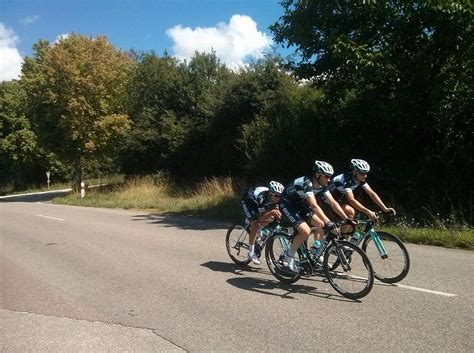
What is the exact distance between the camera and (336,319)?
18.1ft

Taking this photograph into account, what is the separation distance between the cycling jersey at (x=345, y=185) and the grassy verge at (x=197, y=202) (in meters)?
3.39

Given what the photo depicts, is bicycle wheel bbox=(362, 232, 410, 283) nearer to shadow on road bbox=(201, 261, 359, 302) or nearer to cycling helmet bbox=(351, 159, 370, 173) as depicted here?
shadow on road bbox=(201, 261, 359, 302)

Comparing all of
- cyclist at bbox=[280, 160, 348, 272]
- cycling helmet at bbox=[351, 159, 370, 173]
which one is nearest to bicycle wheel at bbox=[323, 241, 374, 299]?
cyclist at bbox=[280, 160, 348, 272]

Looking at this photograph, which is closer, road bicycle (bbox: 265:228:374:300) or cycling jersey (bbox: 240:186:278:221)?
road bicycle (bbox: 265:228:374:300)

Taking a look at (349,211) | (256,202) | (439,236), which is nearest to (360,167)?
(349,211)

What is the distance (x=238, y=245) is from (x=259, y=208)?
0.93m

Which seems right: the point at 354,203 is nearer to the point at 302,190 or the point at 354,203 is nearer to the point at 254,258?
the point at 302,190

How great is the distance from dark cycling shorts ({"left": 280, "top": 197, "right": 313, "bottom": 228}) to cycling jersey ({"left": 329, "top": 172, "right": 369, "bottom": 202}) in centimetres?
67

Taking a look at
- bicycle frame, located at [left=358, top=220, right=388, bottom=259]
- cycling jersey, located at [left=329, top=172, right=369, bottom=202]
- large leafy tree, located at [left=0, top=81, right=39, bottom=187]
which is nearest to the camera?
bicycle frame, located at [left=358, top=220, right=388, bottom=259]

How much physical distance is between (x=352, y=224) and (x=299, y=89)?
48.2 ft

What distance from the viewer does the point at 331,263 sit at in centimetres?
687

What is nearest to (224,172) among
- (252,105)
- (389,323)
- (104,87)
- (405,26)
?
(252,105)

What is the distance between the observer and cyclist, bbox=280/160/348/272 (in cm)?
676

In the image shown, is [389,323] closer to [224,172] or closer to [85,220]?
[85,220]
